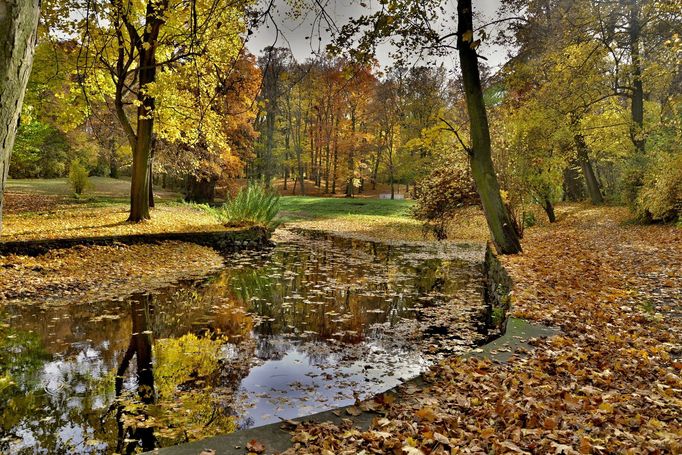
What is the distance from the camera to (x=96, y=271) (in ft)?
28.3

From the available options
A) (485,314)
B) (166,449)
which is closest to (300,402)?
(166,449)

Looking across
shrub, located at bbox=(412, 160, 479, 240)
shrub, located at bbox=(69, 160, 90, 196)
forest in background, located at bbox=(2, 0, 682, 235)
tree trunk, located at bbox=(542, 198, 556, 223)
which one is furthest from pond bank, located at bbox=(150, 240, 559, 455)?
shrub, located at bbox=(69, 160, 90, 196)

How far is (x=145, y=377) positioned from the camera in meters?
4.34

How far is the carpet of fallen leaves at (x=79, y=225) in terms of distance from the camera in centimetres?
986

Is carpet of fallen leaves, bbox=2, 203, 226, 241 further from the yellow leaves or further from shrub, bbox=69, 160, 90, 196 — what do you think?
the yellow leaves

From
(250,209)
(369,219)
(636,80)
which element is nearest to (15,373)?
(250,209)

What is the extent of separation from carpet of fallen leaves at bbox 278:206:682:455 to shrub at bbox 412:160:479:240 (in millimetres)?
6926

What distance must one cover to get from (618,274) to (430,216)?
759 cm

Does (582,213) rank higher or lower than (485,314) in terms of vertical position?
higher

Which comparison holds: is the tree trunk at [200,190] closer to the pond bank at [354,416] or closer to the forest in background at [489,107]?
the forest in background at [489,107]

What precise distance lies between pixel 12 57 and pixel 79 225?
1166 centimetres

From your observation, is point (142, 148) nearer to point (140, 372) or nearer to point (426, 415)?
point (140, 372)

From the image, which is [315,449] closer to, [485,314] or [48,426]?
[48,426]

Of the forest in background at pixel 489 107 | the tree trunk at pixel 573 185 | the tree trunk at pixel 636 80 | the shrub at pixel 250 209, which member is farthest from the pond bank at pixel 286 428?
the tree trunk at pixel 573 185
